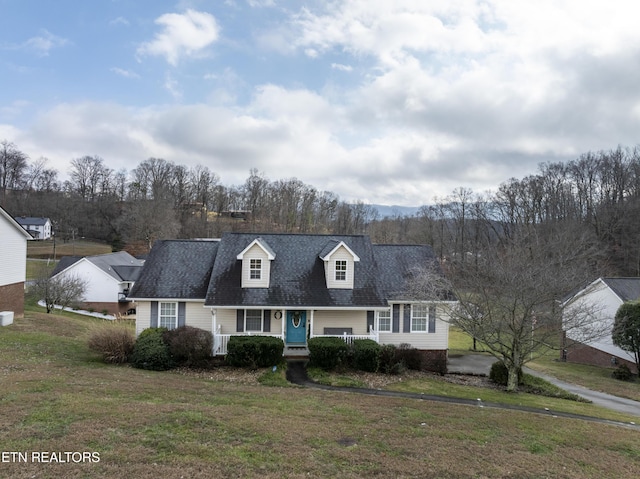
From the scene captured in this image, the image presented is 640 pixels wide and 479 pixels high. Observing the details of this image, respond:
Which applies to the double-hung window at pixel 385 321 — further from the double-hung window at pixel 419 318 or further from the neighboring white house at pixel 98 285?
the neighboring white house at pixel 98 285

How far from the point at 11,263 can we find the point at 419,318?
→ 2363 cm

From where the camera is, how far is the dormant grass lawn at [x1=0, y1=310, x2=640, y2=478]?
20.1ft

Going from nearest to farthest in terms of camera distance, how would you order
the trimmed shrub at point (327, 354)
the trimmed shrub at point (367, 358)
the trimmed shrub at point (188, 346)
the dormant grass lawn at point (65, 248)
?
the trimmed shrub at point (188, 346), the trimmed shrub at point (327, 354), the trimmed shrub at point (367, 358), the dormant grass lawn at point (65, 248)

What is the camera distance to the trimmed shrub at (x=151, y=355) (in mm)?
14648

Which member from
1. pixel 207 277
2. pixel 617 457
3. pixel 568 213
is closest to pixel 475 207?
pixel 568 213

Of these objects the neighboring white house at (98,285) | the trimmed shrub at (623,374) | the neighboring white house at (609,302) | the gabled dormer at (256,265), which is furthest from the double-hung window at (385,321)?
the neighboring white house at (98,285)

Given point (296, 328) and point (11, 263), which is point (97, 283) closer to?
point (11, 263)

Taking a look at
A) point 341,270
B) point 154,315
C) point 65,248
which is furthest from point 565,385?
point 65,248

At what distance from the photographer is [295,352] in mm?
17875

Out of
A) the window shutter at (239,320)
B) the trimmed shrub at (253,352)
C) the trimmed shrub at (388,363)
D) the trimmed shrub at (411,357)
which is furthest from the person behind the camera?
the window shutter at (239,320)

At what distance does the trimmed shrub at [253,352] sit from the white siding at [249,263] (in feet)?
10.9

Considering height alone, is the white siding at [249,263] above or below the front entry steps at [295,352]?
above

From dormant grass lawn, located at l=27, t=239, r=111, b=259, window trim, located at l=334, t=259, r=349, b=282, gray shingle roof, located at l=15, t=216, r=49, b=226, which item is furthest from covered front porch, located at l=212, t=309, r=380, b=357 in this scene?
gray shingle roof, located at l=15, t=216, r=49, b=226

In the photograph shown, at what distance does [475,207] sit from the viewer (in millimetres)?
65188
